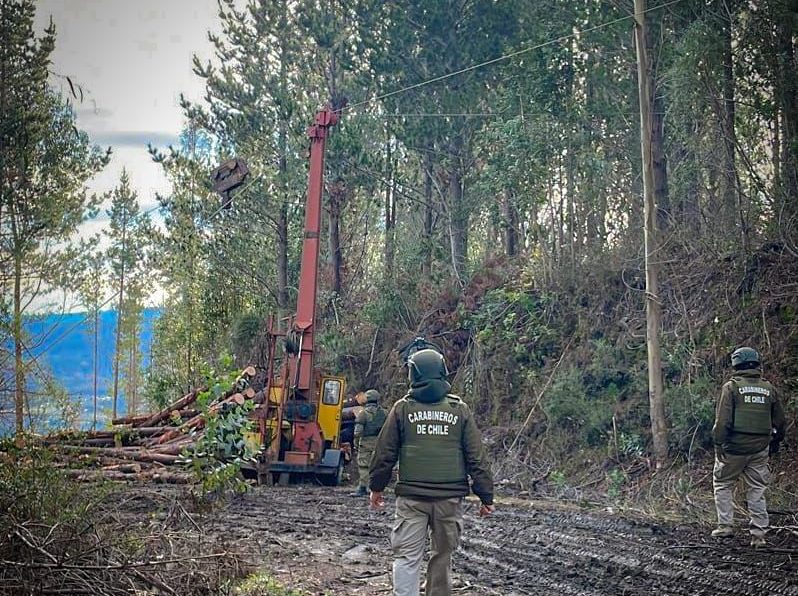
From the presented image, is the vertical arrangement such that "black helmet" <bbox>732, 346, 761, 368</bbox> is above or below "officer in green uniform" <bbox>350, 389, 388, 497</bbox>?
above

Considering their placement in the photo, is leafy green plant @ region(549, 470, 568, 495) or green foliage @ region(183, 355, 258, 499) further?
leafy green plant @ region(549, 470, 568, 495)

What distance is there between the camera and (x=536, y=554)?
33.2 ft

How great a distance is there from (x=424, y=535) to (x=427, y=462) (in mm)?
607

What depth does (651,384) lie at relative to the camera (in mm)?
15148

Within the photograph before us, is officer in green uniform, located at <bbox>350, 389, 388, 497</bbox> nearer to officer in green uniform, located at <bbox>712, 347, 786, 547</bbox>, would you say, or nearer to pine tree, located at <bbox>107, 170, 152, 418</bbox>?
officer in green uniform, located at <bbox>712, 347, 786, 547</bbox>

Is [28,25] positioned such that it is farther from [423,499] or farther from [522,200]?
[423,499]

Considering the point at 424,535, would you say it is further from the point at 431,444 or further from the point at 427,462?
the point at 431,444

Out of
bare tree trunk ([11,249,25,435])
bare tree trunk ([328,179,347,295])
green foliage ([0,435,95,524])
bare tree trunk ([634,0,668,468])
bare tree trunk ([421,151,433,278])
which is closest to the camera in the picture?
green foliage ([0,435,95,524])

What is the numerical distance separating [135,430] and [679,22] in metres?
15.0

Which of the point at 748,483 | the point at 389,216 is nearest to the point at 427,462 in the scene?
the point at 748,483

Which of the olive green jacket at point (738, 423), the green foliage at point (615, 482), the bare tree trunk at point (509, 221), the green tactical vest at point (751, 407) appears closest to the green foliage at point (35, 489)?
the olive green jacket at point (738, 423)

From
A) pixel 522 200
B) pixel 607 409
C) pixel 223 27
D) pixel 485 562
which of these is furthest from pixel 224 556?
pixel 223 27

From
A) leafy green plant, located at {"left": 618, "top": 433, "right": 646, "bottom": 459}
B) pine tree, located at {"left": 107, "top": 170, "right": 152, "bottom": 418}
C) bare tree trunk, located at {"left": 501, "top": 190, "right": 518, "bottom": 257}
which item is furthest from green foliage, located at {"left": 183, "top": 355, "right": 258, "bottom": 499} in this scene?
pine tree, located at {"left": 107, "top": 170, "right": 152, "bottom": 418}

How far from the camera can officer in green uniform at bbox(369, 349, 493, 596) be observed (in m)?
6.93
